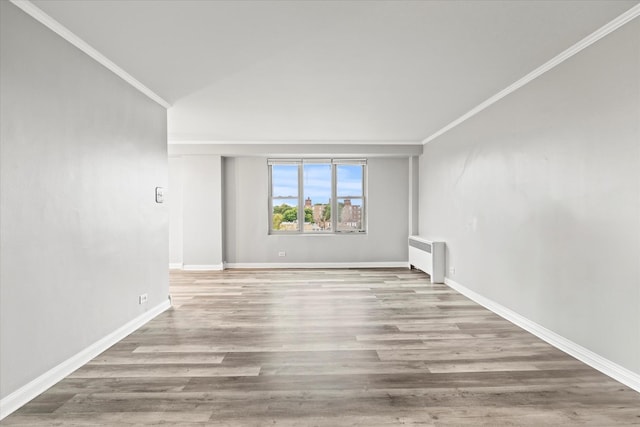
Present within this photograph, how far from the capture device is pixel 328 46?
9.57 feet

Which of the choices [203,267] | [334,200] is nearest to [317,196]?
[334,200]

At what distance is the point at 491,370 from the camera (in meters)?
2.77

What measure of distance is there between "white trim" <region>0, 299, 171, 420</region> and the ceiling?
2.52 m

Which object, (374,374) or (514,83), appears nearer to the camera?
(374,374)

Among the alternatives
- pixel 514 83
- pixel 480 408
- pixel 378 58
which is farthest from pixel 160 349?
pixel 514 83

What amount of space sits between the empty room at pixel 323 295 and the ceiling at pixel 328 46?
0.07 feet

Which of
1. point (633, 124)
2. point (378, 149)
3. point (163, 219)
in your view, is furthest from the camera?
point (378, 149)

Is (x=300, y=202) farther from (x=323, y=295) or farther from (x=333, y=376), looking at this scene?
(x=333, y=376)

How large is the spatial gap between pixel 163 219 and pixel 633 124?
4.64 m

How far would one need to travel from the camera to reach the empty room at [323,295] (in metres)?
2.29

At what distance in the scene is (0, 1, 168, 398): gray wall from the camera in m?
2.21

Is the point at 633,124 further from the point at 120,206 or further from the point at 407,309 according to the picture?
the point at 120,206

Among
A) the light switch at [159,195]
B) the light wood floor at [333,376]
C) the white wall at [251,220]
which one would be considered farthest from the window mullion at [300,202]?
the light switch at [159,195]

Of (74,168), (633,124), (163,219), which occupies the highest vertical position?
(633,124)
